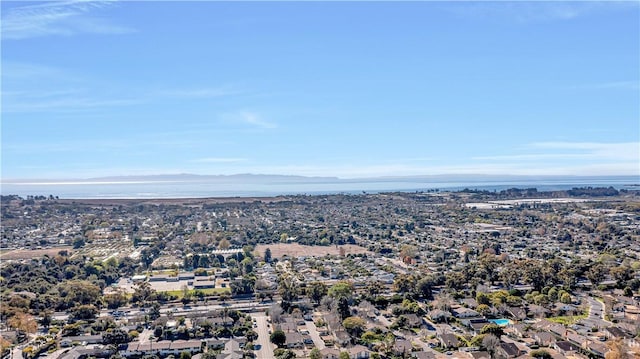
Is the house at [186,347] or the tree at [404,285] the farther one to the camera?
the tree at [404,285]

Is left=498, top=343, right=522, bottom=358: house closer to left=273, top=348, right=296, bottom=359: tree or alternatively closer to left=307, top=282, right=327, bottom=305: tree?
left=273, top=348, right=296, bottom=359: tree

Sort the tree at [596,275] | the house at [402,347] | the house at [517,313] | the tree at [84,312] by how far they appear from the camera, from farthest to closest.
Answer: the tree at [596,275]
the tree at [84,312]
the house at [517,313]
the house at [402,347]

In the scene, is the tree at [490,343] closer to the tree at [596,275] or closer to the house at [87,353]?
the tree at [596,275]

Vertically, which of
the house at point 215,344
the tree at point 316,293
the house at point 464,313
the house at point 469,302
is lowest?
the house at point 215,344

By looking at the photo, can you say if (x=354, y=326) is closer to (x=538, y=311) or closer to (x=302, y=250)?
(x=538, y=311)

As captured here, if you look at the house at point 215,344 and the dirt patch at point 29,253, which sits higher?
the dirt patch at point 29,253

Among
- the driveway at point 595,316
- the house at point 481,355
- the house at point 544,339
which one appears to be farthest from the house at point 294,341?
the driveway at point 595,316
